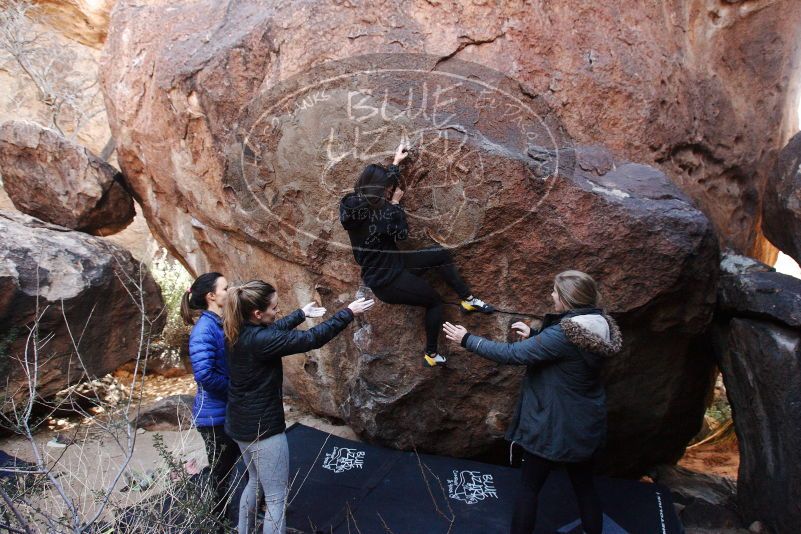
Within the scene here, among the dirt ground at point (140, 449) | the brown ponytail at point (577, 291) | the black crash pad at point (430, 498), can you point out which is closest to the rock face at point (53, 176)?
the dirt ground at point (140, 449)

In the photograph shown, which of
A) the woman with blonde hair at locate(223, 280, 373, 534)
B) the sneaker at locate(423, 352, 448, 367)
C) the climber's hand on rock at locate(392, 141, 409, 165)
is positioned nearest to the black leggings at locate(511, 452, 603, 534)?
the sneaker at locate(423, 352, 448, 367)

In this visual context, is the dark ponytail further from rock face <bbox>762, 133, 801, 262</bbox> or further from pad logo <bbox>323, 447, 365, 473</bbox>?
rock face <bbox>762, 133, 801, 262</bbox>

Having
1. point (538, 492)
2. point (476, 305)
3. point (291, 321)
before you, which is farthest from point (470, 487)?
point (291, 321)

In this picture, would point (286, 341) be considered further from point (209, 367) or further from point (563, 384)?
point (563, 384)

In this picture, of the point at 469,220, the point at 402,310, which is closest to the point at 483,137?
the point at 469,220

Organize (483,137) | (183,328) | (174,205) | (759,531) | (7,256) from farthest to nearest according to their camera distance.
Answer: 1. (183,328)
2. (174,205)
3. (7,256)
4. (759,531)
5. (483,137)

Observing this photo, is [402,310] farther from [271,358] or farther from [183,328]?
[183,328]

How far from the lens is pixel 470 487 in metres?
3.53

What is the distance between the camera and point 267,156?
3.70 metres

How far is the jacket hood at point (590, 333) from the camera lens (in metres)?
2.50

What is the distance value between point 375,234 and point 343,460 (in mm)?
1551

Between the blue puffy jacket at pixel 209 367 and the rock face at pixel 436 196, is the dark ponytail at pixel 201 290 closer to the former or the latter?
the blue puffy jacket at pixel 209 367

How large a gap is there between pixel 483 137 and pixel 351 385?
1789 mm

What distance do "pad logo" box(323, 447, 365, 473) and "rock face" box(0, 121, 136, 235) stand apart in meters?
3.25
